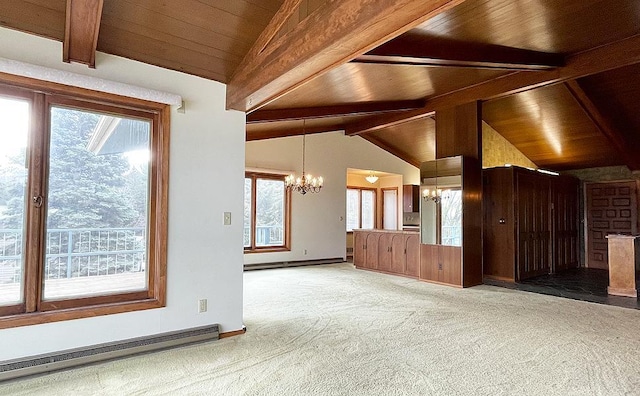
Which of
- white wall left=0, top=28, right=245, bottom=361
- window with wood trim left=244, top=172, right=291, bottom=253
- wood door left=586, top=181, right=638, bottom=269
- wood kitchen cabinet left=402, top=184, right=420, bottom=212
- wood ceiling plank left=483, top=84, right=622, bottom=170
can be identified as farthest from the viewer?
wood kitchen cabinet left=402, top=184, right=420, bottom=212

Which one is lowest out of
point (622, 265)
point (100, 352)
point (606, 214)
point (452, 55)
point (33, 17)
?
point (100, 352)

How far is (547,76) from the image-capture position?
5473 mm

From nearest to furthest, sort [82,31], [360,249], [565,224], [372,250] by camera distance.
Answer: [82,31] < [372,250] < [565,224] < [360,249]

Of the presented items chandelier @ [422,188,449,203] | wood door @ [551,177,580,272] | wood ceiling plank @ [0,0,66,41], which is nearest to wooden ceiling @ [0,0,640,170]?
wood ceiling plank @ [0,0,66,41]

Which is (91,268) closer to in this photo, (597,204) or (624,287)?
(624,287)

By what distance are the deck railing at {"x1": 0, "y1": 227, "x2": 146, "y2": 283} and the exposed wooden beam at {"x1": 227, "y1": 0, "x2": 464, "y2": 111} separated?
153 centimetres

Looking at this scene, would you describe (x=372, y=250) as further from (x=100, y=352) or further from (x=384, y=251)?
(x=100, y=352)

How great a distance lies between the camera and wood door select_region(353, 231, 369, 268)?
8.02 meters

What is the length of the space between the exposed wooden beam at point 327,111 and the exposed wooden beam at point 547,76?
1.35 feet

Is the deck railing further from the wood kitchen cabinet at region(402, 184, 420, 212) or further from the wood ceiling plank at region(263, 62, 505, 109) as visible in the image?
the wood kitchen cabinet at region(402, 184, 420, 212)

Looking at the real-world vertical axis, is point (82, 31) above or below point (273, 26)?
below

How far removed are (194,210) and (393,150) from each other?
815 centimetres

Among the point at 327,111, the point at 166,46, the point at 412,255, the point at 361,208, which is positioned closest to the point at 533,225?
the point at 412,255

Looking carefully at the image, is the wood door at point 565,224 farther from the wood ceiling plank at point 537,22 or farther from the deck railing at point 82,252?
the deck railing at point 82,252
